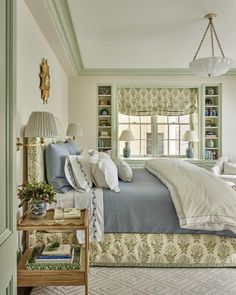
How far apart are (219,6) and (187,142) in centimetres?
364

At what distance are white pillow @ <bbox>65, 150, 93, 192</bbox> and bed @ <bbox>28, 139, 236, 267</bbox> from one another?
156mm

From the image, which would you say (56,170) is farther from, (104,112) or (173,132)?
(173,132)

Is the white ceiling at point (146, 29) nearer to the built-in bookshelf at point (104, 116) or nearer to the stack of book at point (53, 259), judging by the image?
the built-in bookshelf at point (104, 116)

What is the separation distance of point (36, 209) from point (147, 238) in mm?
1065

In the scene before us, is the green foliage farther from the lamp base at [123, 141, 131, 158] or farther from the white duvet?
the lamp base at [123, 141, 131, 158]

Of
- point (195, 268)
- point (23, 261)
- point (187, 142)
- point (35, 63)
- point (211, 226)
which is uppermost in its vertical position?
point (35, 63)

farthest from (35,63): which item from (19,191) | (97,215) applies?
(97,215)

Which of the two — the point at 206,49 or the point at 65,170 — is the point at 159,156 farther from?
the point at 65,170

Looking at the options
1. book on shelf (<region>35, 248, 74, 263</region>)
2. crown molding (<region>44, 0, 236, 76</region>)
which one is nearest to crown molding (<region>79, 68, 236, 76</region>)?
crown molding (<region>44, 0, 236, 76</region>)

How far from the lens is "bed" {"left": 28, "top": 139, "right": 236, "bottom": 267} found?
2576 mm

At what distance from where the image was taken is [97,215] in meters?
2.57

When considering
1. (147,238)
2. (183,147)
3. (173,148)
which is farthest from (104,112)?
(147,238)

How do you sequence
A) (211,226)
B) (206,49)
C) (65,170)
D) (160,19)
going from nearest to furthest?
(211,226), (65,170), (160,19), (206,49)

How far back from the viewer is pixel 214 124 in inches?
251
